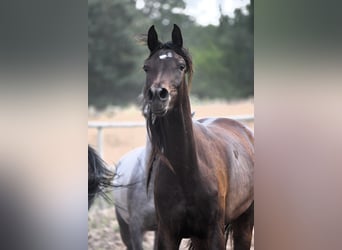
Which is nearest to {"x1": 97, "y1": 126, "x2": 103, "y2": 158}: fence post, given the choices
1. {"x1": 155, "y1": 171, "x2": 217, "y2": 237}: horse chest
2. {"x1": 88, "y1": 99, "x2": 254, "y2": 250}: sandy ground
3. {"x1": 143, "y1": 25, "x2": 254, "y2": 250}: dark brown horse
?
{"x1": 88, "y1": 99, "x2": 254, "y2": 250}: sandy ground

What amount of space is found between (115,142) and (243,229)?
812 mm

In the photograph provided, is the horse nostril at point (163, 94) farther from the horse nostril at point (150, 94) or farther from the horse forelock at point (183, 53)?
the horse forelock at point (183, 53)

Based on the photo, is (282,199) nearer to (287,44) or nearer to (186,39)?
(287,44)

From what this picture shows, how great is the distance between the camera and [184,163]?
255 cm

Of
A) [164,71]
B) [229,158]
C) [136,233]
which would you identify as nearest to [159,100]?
[164,71]

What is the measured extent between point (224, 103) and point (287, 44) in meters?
0.52

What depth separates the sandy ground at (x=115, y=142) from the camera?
2.59 m

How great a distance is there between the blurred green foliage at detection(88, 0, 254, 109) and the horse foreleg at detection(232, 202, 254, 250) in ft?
2.07

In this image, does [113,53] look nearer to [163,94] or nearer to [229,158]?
[163,94]

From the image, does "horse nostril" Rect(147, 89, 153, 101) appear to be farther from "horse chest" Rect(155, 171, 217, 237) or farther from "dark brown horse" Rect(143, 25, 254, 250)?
"horse chest" Rect(155, 171, 217, 237)

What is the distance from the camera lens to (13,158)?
2760 mm

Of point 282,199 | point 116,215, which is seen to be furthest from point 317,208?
Answer: point 116,215

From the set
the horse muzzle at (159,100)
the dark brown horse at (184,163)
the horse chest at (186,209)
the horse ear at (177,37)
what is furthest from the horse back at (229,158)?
the horse ear at (177,37)

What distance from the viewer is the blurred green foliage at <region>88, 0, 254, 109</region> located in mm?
2578
